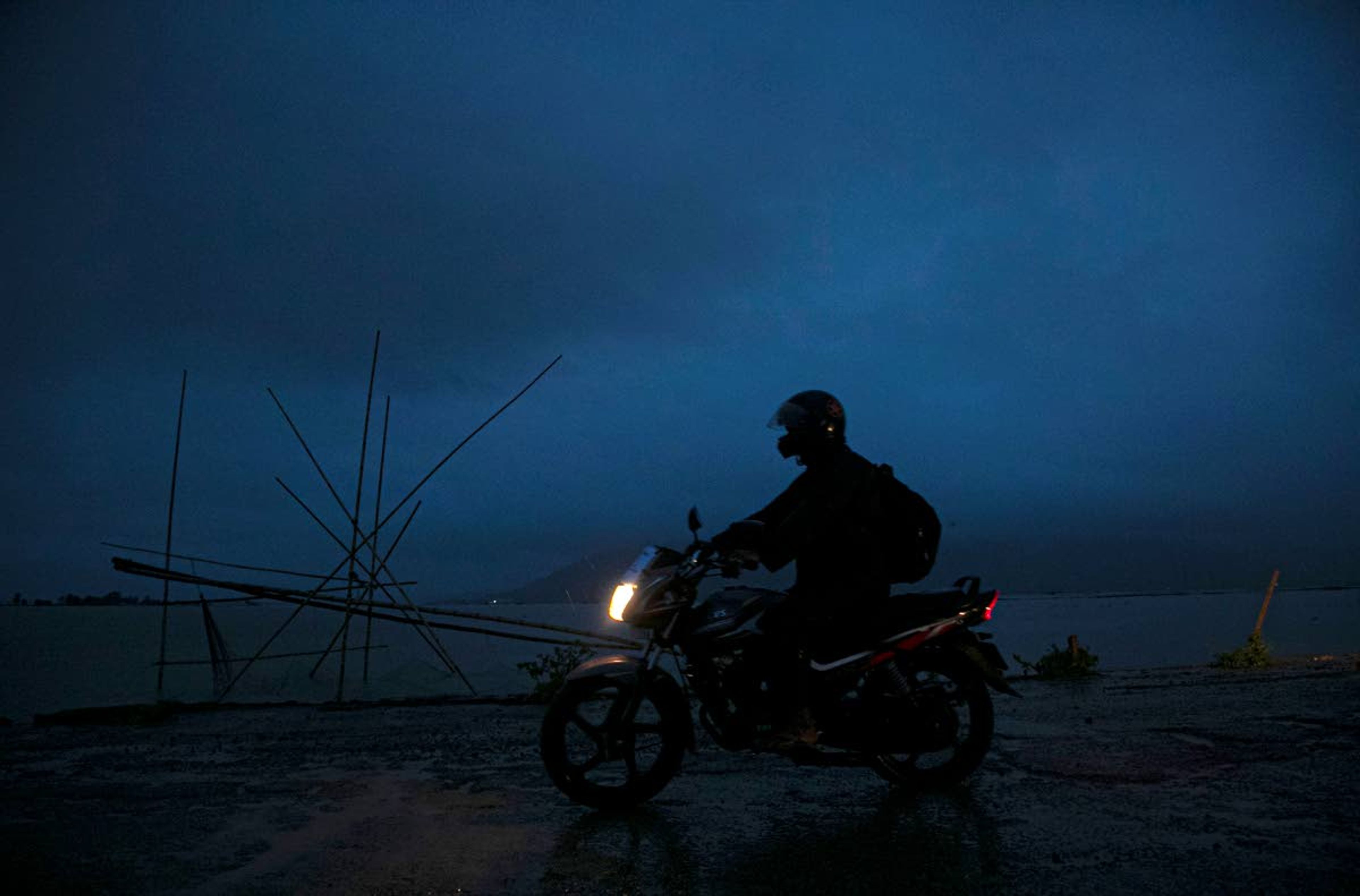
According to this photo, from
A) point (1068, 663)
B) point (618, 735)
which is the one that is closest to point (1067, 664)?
point (1068, 663)

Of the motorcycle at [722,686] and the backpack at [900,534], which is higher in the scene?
the backpack at [900,534]

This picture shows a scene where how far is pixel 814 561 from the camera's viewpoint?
4777 millimetres

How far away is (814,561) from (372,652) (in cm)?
8829

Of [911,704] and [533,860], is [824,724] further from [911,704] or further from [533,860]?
[533,860]

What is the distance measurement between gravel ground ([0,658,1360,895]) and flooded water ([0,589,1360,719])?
6479 mm

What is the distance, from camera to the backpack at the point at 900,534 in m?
4.81

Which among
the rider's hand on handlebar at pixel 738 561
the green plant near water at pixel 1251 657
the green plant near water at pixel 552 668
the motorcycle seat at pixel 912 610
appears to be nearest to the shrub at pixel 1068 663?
the green plant near water at pixel 1251 657

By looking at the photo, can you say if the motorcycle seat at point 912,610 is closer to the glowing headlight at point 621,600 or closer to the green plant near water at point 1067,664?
the glowing headlight at point 621,600

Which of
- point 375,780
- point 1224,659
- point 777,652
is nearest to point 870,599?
point 777,652

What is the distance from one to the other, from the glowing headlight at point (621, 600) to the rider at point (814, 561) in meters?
0.58

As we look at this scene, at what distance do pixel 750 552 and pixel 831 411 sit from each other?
114 centimetres

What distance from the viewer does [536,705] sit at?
9320mm

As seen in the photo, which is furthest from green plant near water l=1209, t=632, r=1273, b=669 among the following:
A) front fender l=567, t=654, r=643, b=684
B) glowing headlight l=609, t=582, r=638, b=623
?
glowing headlight l=609, t=582, r=638, b=623

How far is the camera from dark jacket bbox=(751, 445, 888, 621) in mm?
4547
